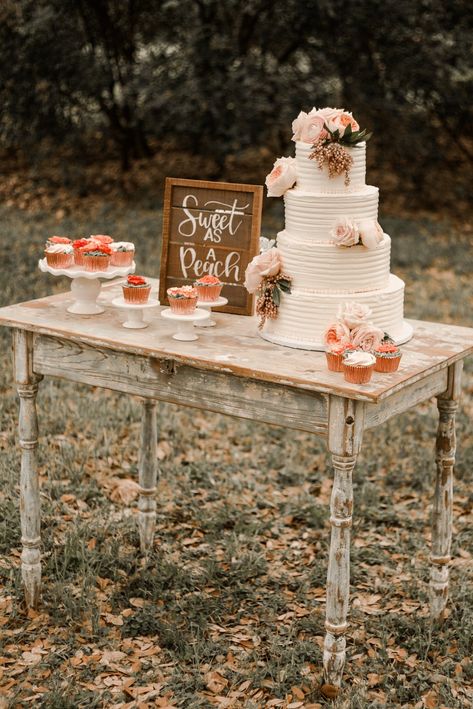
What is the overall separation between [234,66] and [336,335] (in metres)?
9.26

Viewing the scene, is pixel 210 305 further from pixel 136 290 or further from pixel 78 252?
pixel 78 252

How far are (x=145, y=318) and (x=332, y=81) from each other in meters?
9.34

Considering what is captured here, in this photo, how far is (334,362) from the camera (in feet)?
10.3

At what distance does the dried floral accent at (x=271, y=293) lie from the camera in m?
3.39

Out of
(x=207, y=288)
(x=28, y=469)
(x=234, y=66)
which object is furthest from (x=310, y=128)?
(x=234, y=66)

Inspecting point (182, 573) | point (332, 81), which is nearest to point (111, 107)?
point (332, 81)

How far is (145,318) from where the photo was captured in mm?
3773

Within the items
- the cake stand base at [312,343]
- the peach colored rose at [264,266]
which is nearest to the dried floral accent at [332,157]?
the peach colored rose at [264,266]

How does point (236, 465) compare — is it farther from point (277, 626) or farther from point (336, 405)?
point (336, 405)

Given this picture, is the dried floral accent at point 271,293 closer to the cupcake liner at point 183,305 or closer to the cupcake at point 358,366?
the cupcake liner at point 183,305

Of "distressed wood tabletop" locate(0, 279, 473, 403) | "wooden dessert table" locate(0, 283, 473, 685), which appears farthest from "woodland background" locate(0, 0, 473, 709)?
"distressed wood tabletop" locate(0, 279, 473, 403)

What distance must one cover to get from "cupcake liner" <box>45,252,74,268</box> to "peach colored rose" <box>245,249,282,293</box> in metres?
0.73

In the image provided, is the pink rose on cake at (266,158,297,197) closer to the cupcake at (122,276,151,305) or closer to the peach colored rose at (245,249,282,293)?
the peach colored rose at (245,249,282,293)

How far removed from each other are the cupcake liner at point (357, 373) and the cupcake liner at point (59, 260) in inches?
48.7
